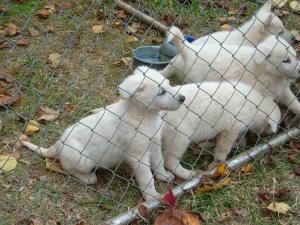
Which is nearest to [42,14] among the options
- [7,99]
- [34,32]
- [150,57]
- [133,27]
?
[34,32]

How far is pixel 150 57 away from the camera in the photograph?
509 centimetres

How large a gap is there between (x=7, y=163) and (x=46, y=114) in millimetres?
657

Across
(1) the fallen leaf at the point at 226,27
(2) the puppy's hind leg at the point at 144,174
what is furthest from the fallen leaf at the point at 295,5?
(2) the puppy's hind leg at the point at 144,174

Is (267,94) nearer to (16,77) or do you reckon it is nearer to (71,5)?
(16,77)

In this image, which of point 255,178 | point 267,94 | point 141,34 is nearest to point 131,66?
point 141,34

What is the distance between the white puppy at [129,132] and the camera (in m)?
3.45

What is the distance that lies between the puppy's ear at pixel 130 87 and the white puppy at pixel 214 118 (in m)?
0.40

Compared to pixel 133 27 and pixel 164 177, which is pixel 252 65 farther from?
pixel 133 27

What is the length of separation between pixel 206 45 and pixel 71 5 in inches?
77.7

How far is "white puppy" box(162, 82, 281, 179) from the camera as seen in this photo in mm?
3725

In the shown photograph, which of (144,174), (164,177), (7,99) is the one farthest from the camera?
(7,99)

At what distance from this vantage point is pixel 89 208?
342 cm

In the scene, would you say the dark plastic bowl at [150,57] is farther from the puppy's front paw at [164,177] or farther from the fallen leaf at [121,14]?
the puppy's front paw at [164,177]

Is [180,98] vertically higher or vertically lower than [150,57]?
higher
